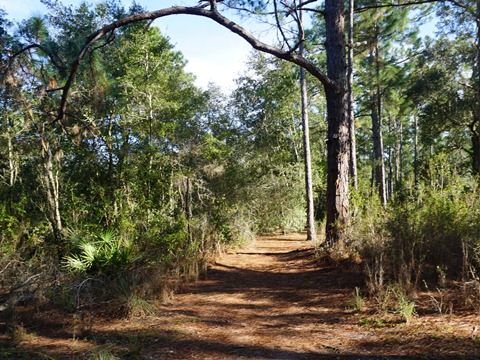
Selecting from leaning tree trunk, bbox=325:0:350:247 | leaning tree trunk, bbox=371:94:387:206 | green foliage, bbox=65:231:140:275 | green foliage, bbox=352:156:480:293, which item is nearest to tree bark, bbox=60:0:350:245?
leaning tree trunk, bbox=325:0:350:247

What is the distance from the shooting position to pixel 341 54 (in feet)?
25.4

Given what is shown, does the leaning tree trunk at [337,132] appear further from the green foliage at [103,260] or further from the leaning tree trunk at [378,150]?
the leaning tree trunk at [378,150]

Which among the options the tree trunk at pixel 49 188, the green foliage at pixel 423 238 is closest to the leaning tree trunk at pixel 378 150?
the green foliage at pixel 423 238

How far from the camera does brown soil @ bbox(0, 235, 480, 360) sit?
340 cm

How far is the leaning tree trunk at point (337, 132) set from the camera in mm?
7605

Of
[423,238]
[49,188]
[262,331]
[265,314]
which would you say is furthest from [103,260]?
[423,238]

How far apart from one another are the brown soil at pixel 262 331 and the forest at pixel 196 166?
1.05 ft

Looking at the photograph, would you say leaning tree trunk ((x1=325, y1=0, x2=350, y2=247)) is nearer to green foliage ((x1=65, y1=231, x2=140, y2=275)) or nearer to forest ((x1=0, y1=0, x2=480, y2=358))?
forest ((x1=0, y1=0, x2=480, y2=358))

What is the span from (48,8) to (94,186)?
42.0ft

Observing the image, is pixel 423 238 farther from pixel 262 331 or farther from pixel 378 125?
pixel 378 125

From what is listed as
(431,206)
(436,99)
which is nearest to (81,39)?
(431,206)

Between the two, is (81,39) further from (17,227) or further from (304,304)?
(304,304)

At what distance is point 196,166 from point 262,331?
7721 mm

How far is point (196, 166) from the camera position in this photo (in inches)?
449
